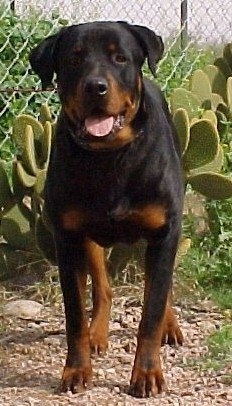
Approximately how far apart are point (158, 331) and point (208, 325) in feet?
2.49

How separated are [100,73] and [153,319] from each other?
0.86 m

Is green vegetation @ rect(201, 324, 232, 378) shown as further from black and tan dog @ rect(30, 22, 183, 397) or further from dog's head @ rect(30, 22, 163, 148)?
dog's head @ rect(30, 22, 163, 148)

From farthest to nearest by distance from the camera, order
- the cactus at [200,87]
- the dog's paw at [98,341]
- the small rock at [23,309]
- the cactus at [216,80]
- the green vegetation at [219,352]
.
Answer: the cactus at [216,80]
the cactus at [200,87]
the small rock at [23,309]
the dog's paw at [98,341]
the green vegetation at [219,352]

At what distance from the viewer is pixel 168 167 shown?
3617 millimetres

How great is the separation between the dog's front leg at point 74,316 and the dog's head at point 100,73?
1.32ft

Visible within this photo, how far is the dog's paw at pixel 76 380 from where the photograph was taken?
11.6ft

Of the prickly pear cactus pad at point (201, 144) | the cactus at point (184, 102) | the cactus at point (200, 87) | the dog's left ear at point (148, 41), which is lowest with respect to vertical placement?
the prickly pear cactus pad at point (201, 144)

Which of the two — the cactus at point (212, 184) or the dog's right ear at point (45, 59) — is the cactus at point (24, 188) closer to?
the cactus at point (212, 184)

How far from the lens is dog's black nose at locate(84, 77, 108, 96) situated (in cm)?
325

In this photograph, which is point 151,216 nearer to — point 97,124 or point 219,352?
point 97,124

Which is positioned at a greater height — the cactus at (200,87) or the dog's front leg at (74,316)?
the cactus at (200,87)

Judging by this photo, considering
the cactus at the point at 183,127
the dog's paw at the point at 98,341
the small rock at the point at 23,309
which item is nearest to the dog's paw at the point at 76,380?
the dog's paw at the point at 98,341

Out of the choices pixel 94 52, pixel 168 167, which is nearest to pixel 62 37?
pixel 94 52

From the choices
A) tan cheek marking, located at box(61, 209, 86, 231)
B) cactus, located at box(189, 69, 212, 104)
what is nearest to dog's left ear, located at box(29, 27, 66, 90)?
tan cheek marking, located at box(61, 209, 86, 231)
